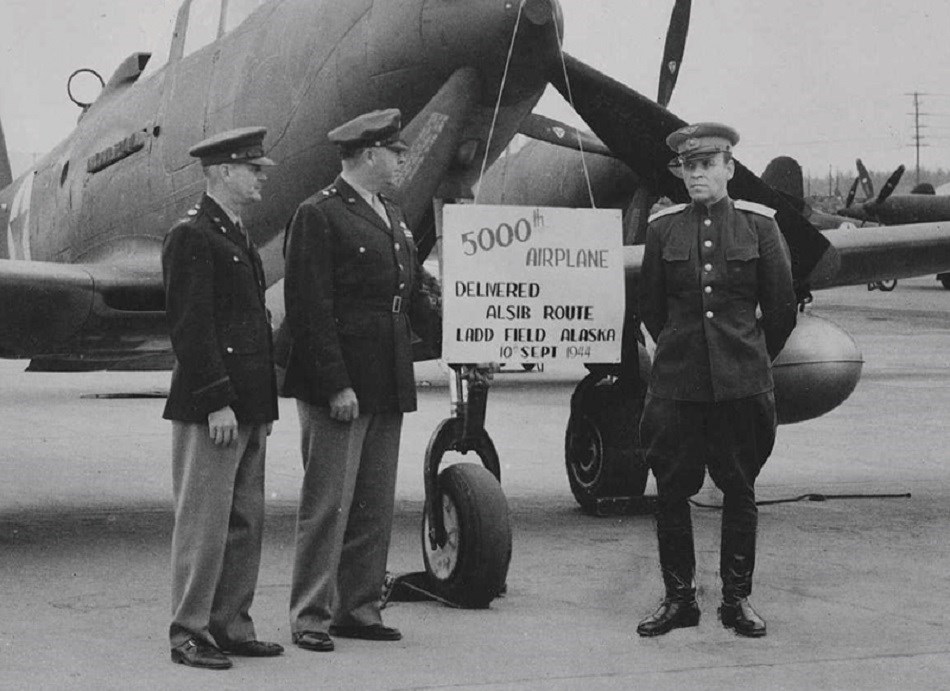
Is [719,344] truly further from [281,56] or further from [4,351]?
[4,351]

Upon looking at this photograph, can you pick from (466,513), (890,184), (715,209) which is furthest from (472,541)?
(890,184)

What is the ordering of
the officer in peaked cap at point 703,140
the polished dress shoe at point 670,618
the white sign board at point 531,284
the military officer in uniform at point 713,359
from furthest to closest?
the white sign board at point 531,284
the officer in peaked cap at point 703,140
the military officer in uniform at point 713,359
the polished dress shoe at point 670,618

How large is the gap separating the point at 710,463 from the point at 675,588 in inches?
18.7

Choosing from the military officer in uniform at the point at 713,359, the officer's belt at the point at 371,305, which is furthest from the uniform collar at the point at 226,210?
the military officer in uniform at the point at 713,359

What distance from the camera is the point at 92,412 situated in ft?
47.2

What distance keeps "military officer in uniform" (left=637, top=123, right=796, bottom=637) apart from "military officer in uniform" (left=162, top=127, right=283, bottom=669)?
1.48 meters

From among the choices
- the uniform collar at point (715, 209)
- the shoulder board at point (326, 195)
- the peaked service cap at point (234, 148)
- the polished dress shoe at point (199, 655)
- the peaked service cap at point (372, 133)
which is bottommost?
the polished dress shoe at point (199, 655)

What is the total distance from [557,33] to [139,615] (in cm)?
305

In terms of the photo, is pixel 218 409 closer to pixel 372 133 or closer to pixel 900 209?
pixel 372 133

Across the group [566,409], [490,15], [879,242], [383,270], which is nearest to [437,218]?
[490,15]

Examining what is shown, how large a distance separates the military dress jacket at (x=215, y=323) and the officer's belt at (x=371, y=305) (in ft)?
1.08

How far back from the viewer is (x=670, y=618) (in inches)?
211

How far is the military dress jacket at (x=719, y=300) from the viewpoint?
17.9ft

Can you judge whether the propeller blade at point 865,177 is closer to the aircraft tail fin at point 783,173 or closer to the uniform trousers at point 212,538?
the aircraft tail fin at point 783,173
